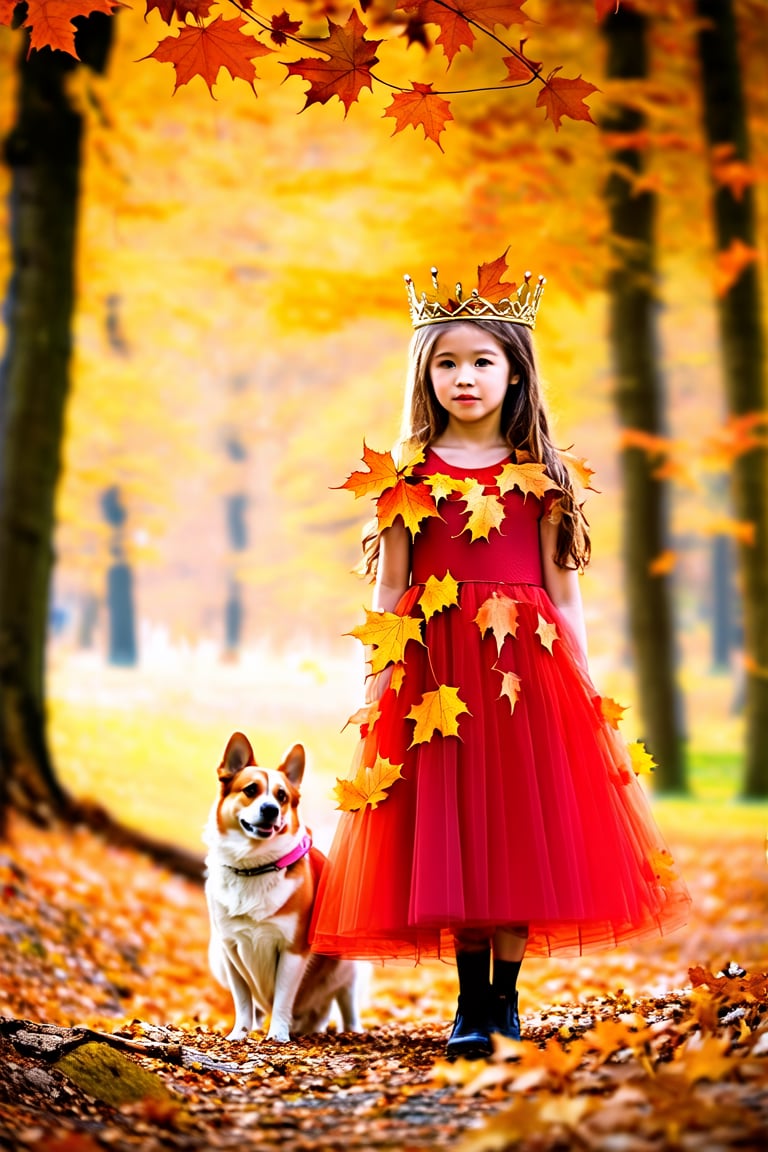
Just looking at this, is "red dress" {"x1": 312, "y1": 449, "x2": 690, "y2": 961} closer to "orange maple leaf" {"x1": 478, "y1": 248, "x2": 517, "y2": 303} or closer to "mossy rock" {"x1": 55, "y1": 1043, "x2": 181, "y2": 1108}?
"orange maple leaf" {"x1": 478, "y1": 248, "x2": 517, "y2": 303}

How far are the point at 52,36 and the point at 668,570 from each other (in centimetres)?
912

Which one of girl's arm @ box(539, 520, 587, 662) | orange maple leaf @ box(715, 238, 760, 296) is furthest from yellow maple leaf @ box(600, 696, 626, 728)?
orange maple leaf @ box(715, 238, 760, 296)

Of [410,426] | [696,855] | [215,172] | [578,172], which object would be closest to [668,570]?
[696,855]

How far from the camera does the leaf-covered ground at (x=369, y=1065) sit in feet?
7.55

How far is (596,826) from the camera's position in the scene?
3.53 m

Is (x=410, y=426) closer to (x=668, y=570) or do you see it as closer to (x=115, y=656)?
(x=668, y=570)

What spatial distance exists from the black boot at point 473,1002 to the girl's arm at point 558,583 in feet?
3.31

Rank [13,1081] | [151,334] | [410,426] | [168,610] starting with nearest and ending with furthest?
[13,1081], [410,426], [151,334], [168,610]

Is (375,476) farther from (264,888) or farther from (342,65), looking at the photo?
(264,888)

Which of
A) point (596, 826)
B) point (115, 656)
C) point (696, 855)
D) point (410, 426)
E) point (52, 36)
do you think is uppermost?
point (115, 656)

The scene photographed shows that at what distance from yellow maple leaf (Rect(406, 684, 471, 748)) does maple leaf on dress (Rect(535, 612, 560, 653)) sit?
0.32 m

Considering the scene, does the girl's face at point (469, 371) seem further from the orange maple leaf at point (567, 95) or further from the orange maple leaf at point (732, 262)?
the orange maple leaf at point (732, 262)

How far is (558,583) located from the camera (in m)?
3.90

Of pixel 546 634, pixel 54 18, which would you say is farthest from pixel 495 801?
pixel 54 18
